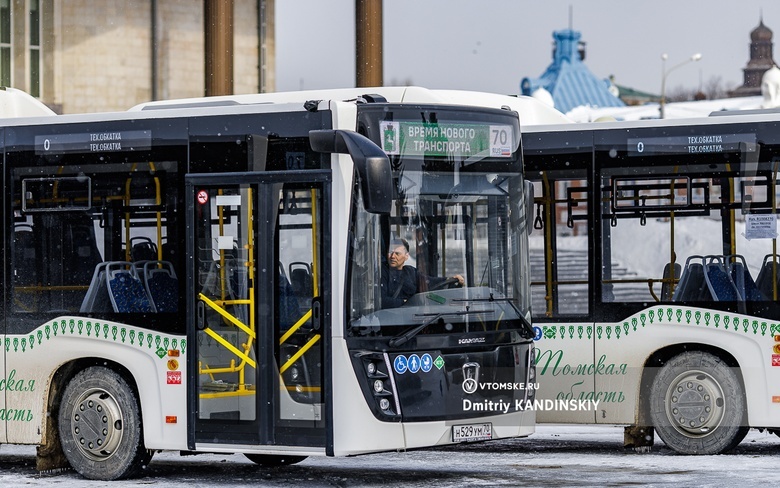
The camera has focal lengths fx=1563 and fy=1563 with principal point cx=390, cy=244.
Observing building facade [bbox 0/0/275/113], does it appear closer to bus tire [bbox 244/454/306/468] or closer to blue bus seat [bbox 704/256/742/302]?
bus tire [bbox 244/454/306/468]

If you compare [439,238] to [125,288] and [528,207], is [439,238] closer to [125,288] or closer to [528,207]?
[528,207]

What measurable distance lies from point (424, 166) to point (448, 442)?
204cm

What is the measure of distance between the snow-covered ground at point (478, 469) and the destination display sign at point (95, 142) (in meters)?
2.71

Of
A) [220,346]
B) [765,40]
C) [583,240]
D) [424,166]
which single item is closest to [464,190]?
[424,166]

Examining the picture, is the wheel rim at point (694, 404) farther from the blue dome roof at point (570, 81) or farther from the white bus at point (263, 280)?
the blue dome roof at point (570, 81)

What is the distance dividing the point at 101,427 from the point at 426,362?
3.02 m

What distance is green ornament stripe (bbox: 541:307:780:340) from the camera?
13953 mm

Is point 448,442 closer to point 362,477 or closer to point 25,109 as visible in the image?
point 362,477

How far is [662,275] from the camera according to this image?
14352 millimetres

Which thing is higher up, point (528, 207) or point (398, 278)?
point (528, 207)

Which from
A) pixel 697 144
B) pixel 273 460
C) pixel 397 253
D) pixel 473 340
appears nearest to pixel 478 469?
pixel 273 460

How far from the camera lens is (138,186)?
12617mm

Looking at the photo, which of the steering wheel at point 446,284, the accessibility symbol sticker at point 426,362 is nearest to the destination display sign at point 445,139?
the steering wheel at point 446,284

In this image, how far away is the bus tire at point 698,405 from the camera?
46.4 ft
